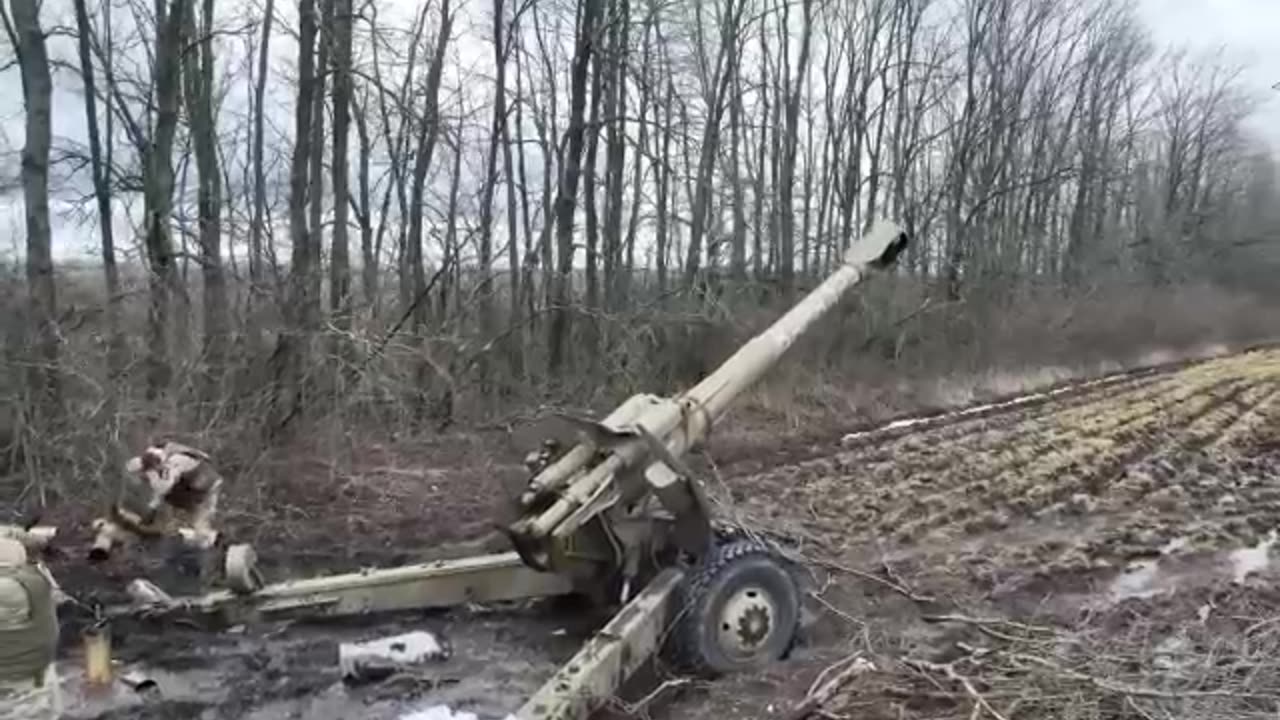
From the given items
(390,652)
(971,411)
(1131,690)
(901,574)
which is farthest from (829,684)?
(971,411)

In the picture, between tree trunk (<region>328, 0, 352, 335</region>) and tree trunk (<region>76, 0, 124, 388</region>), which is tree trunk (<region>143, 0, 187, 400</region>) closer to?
tree trunk (<region>76, 0, 124, 388</region>)

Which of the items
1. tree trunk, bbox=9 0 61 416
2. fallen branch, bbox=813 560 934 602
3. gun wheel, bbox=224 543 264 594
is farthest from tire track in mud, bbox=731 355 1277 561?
tree trunk, bbox=9 0 61 416

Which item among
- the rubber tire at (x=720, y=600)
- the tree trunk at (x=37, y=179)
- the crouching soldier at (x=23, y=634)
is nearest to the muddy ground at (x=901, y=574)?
the rubber tire at (x=720, y=600)

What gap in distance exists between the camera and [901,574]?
7941 millimetres

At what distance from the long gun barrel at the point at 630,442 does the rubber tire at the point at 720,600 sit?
54cm

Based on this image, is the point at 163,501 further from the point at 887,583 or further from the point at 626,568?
the point at 887,583

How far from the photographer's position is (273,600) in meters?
5.95

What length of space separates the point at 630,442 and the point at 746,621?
1093 mm

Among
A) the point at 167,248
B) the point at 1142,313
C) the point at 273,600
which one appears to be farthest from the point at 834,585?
the point at 1142,313

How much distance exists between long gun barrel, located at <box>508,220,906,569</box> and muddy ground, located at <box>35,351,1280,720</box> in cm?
79

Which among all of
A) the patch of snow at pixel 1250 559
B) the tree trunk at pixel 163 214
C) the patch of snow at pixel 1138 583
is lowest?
the patch of snow at pixel 1138 583

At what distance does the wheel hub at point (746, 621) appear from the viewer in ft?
19.7

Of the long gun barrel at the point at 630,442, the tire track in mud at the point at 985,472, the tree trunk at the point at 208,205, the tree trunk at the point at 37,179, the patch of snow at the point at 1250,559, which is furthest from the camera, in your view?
the tree trunk at the point at 208,205

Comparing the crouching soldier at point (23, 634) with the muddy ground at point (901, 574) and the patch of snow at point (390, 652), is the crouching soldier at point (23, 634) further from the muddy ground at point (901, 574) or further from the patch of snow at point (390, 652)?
the patch of snow at point (390, 652)
